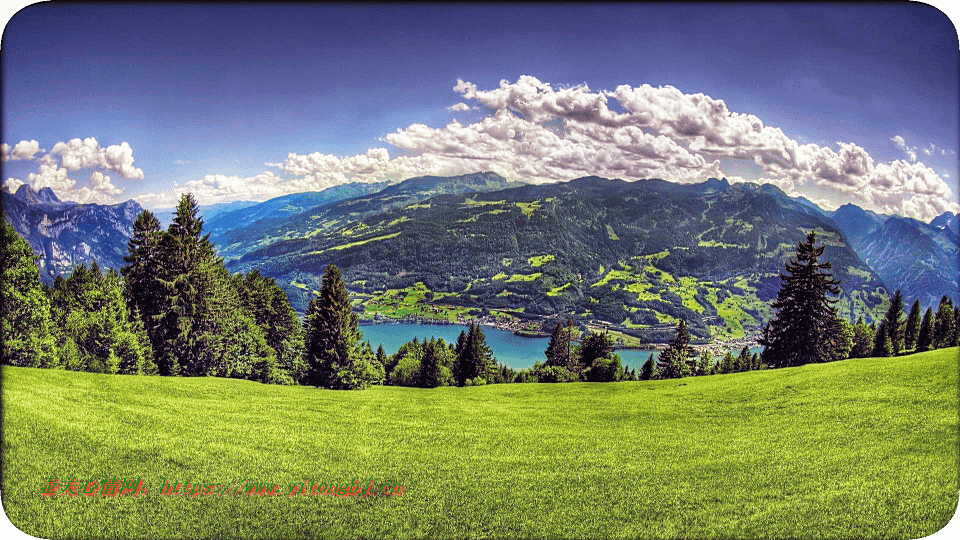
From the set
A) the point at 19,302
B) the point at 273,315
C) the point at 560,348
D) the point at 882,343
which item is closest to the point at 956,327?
the point at 882,343

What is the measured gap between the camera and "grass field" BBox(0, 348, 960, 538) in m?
7.23

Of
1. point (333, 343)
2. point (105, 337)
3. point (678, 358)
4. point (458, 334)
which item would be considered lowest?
point (458, 334)

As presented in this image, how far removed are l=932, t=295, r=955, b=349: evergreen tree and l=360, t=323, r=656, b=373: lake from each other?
73.9 m

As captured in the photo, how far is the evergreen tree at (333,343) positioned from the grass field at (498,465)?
10.6 metres

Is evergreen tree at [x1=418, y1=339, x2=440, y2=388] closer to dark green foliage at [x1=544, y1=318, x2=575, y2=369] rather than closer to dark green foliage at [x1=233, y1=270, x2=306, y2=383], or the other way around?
dark green foliage at [x1=544, y1=318, x2=575, y2=369]

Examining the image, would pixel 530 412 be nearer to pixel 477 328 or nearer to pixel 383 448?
pixel 383 448

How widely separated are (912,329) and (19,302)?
79186mm

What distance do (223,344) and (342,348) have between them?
6.98 metres

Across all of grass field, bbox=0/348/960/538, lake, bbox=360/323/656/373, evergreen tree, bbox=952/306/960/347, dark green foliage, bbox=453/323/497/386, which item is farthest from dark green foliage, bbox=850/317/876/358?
lake, bbox=360/323/656/373

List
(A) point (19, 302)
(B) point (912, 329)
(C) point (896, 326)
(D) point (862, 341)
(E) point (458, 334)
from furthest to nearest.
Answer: (E) point (458, 334)
(D) point (862, 341)
(B) point (912, 329)
(C) point (896, 326)
(A) point (19, 302)

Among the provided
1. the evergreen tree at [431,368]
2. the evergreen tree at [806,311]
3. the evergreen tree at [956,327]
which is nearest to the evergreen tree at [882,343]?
the evergreen tree at [956,327]

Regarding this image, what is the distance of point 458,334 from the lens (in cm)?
13600

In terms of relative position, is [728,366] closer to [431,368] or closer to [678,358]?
[678,358]

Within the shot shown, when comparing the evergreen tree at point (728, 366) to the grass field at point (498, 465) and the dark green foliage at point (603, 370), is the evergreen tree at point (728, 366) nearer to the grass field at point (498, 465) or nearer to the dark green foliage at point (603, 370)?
the dark green foliage at point (603, 370)
